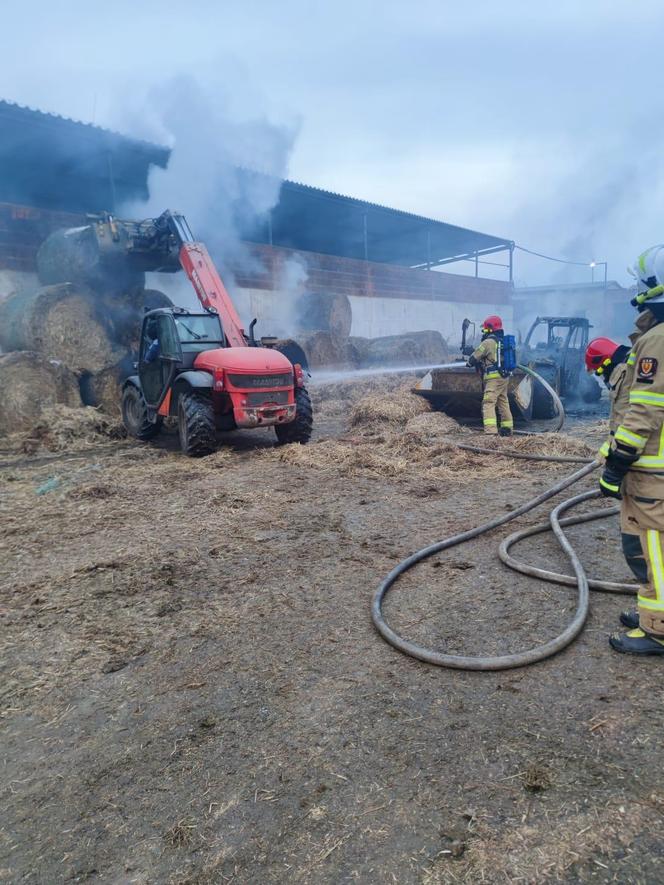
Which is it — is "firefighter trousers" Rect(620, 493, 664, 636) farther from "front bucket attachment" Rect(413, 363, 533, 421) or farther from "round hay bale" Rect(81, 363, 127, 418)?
"round hay bale" Rect(81, 363, 127, 418)

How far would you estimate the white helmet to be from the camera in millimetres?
2750

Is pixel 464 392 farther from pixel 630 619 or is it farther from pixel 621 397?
pixel 630 619

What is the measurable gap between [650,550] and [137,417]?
851 centimetres

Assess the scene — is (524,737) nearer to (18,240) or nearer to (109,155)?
(18,240)

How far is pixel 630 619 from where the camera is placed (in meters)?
2.99

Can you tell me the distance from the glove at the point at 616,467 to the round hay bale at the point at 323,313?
15.6 m

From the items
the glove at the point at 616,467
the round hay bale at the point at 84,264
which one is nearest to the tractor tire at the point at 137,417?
the round hay bale at the point at 84,264

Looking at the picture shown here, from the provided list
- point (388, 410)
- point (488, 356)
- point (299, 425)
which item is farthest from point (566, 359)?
point (299, 425)

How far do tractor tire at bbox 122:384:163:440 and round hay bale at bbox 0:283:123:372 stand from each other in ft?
4.84

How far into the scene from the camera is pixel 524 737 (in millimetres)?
2184

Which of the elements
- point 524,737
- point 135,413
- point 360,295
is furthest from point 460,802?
point 360,295

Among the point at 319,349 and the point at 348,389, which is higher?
the point at 319,349

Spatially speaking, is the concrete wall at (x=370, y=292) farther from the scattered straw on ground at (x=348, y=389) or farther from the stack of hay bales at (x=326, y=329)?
the scattered straw on ground at (x=348, y=389)

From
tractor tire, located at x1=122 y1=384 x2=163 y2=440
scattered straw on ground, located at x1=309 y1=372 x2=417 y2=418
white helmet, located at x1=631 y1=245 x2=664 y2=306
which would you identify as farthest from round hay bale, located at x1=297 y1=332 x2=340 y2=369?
white helmet, located at x1=631 y1=245 x2=664 y2=306
